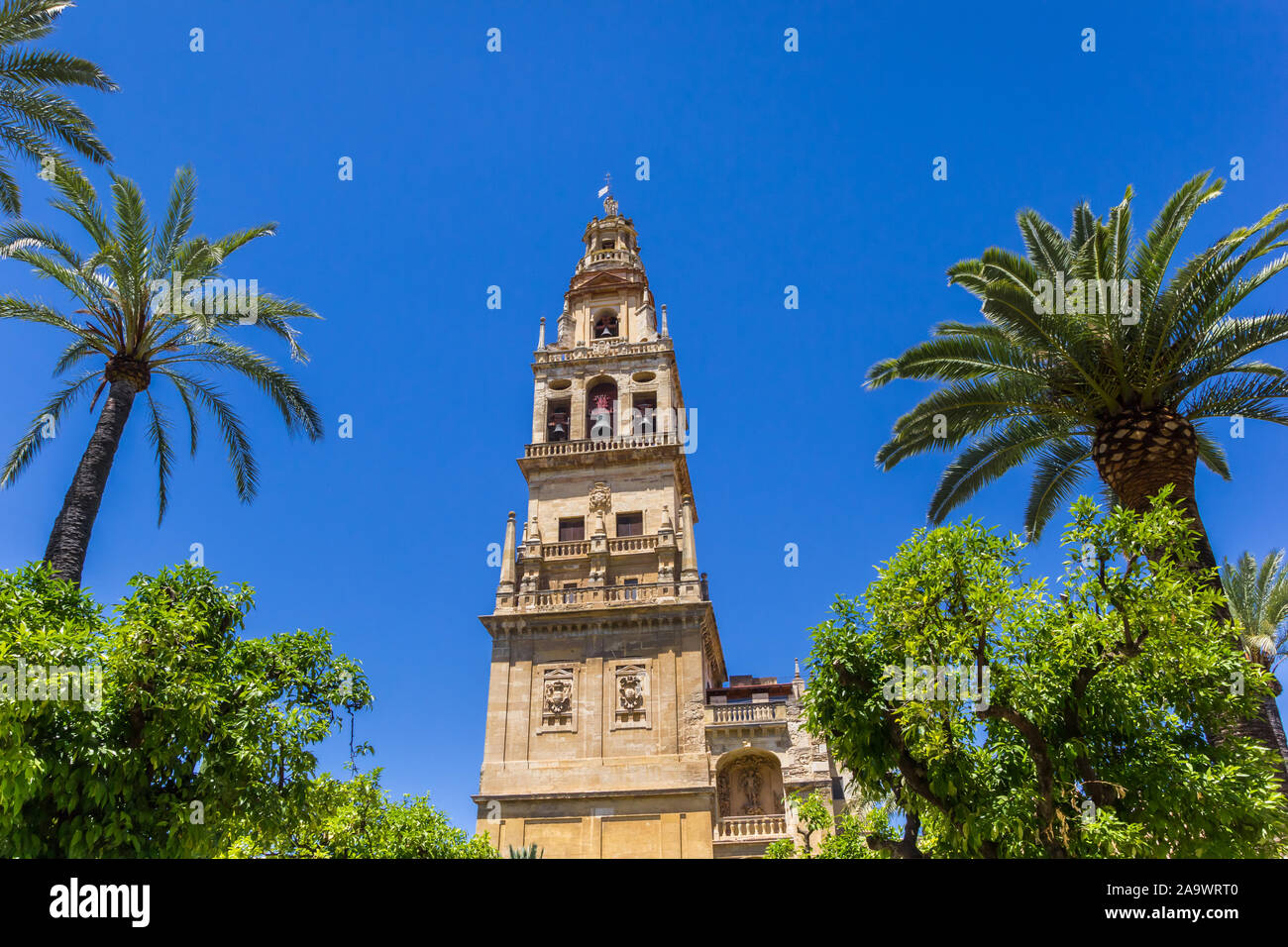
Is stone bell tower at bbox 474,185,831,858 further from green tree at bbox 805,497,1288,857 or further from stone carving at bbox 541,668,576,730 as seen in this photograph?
green tree at bbox 805,497,1288,857

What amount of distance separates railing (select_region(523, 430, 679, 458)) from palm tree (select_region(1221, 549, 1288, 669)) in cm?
2134

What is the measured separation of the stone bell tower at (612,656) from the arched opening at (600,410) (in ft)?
0.30

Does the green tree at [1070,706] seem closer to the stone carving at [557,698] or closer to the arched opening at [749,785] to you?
the arched opening at [749,785]

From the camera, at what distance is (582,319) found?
1890 inches

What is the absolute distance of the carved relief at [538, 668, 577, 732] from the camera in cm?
3472

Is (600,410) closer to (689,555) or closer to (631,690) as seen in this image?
(689,555)

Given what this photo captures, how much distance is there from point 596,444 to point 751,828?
17304 mm

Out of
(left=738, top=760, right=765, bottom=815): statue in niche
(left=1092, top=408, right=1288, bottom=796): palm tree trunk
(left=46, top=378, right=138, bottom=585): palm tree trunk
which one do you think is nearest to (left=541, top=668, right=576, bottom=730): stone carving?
(left=738, top=760, right=765, bottom=815): statue in niche

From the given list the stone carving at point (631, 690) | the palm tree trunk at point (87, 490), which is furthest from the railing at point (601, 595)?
the palm tree trunk at point (87, 490)

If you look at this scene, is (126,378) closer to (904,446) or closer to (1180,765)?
(904,446)

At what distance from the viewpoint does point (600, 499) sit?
4041cm

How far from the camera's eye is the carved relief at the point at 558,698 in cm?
3472
